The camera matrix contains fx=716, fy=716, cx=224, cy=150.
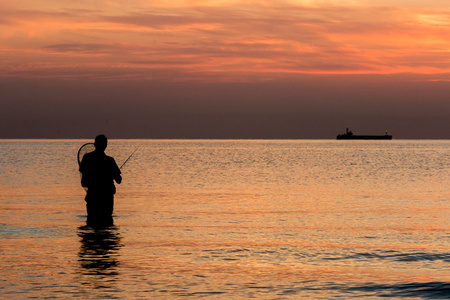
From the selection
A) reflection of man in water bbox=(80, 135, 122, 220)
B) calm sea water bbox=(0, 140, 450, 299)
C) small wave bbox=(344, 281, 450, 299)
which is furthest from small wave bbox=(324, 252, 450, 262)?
reflection of man in water bbox=(80, 135, 122, 220)

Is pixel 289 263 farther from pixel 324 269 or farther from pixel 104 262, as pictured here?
pixel 104 262

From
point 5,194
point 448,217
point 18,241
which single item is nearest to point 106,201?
point 18,241

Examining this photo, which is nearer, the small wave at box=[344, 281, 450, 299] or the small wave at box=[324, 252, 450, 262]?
the small wave at box=[344, 281, 450, 299]

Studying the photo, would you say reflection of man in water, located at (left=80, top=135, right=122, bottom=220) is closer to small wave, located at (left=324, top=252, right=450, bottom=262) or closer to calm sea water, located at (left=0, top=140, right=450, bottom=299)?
calm sea water, located at (left=0, top=140, right=450, bottom=299)

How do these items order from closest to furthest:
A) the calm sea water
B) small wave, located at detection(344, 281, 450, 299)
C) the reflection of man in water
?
small wave, located at detection(344, 281, 450, 299), the calm sea water, the reflection of man in water

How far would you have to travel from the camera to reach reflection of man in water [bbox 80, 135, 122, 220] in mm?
16188

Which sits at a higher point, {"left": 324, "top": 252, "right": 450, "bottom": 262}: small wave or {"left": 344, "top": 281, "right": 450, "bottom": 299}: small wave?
{"left": 324, "top": 252, "right": 450, "bottom": 262}: small wave

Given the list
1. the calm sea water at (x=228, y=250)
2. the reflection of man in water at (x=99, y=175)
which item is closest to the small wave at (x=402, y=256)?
the calm sea water at (x=228, y=250)

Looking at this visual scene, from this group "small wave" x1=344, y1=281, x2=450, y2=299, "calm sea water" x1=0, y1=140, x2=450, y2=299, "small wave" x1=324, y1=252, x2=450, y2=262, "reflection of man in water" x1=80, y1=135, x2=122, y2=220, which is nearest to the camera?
"small wave" x1=344, y1=281, x2=450, y2=299

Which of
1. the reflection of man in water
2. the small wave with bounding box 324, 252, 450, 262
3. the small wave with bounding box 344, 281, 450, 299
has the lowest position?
the small wave with bounding box 344, 281, 450, 299

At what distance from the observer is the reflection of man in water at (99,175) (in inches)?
637

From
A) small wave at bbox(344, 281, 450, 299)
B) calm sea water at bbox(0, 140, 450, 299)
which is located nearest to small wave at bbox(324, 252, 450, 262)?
calm sea water at bbox(0, 140, 450, 299)

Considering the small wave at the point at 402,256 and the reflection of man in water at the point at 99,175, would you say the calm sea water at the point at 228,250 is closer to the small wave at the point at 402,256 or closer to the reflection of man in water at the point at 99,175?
the small wave at the point at 402,256

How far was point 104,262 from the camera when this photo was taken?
12844 millimetres
